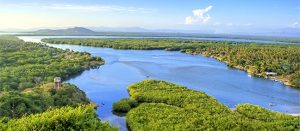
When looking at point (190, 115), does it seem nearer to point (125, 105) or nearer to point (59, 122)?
point (125, 105)

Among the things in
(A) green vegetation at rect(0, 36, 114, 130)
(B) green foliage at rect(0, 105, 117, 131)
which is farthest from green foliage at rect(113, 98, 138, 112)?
(B) green foliage at rect(0, 105, 117, 131)

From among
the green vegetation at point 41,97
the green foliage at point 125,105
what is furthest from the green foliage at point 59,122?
the green foliage at point 125,105

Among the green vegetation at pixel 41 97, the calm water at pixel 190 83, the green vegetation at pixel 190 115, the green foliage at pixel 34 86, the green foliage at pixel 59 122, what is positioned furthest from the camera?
the calm water at pixel 190 83

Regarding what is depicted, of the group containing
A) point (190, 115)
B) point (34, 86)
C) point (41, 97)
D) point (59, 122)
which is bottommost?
point (34, 86)

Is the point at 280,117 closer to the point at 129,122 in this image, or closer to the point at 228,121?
the point at 228,121

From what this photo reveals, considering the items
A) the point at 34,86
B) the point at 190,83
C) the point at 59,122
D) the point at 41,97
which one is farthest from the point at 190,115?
the point at 190,83

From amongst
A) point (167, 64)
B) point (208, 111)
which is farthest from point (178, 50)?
point (208, 111)

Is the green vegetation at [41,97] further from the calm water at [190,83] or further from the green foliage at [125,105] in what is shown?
the green foliage at [125,105]
